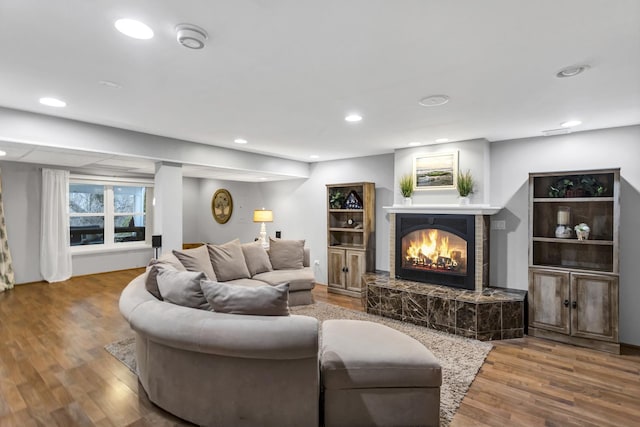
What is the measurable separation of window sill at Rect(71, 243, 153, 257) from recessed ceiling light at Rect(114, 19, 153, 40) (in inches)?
249

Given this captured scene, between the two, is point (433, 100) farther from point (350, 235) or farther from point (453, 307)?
point (350, 235)

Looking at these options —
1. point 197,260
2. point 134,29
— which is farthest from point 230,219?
point 134,29

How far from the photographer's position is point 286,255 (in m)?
5.13

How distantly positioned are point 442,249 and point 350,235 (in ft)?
6.10

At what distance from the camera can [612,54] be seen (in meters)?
1.91

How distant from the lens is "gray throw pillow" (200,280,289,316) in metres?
2.11

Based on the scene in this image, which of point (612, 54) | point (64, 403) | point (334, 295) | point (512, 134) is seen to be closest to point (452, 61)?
point (612, 54)

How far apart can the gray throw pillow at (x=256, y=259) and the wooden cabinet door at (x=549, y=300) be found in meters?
3.51

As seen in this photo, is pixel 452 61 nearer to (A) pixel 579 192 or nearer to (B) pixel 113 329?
(A) pixel 579 192

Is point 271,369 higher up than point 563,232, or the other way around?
point 563,232

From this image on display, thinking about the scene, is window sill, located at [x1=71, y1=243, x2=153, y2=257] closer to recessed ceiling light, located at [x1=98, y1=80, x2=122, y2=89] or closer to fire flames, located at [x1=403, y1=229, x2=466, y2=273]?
recessed ceiling light, located at [x1=98, y1=80, x2=122, y2=89]

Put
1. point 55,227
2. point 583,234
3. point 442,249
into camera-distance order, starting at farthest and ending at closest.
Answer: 1. point 55,227
2. point 442,249
3. point 583,234

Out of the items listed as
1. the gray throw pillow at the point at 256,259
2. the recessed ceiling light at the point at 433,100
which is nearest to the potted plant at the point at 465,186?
the recessed ceiling light at the point at 433,100

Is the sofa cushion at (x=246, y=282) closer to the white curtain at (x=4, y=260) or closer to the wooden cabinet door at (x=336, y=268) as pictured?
the wooden cabinet door at (x=336, y=268)
